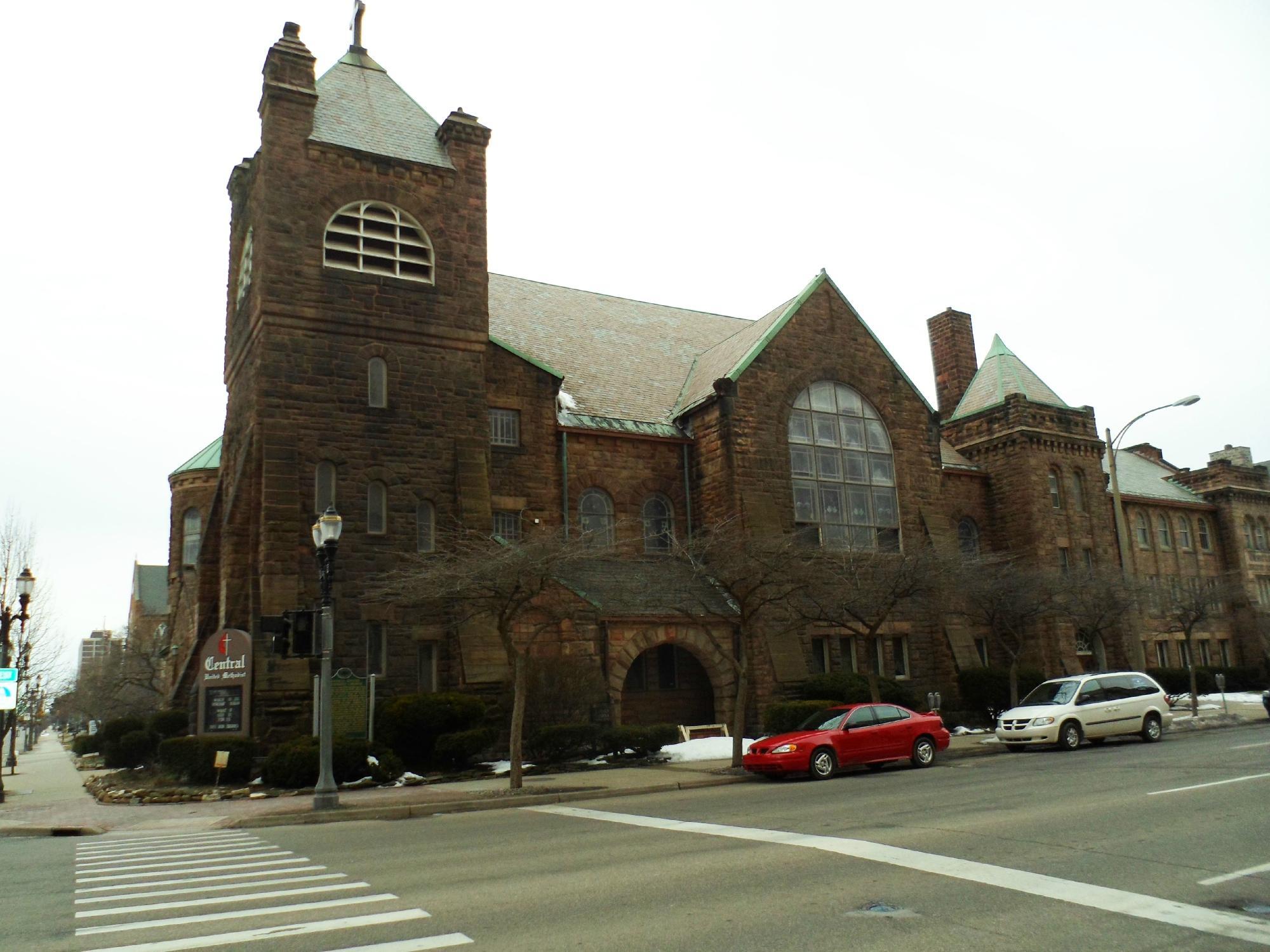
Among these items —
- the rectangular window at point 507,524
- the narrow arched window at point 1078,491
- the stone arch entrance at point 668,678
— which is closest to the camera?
the stone arch entrance at point 668,678

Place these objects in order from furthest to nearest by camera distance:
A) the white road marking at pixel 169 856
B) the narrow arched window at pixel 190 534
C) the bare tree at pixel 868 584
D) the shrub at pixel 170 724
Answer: the narrow arched window at pixel 190 534 < the bare tree at pixel 868 584 < the shrub at pixel 170 724 < the white road marking at pixel 169 856

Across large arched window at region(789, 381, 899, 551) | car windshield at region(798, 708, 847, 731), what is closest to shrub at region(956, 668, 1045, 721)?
large arched window at region(789, 381, 899, 551)

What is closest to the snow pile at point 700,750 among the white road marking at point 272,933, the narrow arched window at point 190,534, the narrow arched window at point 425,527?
the narrow arched window at point 425,527

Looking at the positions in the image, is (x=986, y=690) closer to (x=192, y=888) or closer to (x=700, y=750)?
(x=700, y=750)

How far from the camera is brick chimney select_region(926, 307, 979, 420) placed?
43.5m

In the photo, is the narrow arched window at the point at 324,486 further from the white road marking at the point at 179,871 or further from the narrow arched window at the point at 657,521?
the white road marking at the point at 179,871

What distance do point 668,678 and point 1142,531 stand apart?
28.1m

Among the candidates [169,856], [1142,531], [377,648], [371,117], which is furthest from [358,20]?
[1142,531]

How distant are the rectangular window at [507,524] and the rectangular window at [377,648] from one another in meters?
4.64

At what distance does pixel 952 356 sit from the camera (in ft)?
144

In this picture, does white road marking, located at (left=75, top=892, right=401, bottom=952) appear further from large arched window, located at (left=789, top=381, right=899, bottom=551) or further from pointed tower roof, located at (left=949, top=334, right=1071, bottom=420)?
pointed tower roof, located at (left=949, top=334, right=1071, bottom=420)

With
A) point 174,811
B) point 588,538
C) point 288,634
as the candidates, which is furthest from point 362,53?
point 174,811

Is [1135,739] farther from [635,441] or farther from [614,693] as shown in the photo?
[635,441]

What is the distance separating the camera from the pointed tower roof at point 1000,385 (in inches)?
1549
